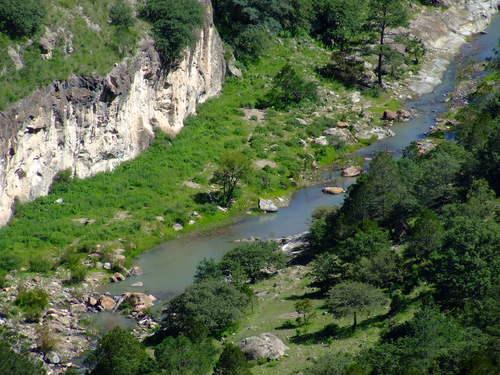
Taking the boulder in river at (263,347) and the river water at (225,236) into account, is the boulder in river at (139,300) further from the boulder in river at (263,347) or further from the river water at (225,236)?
the boulder in river at (263,347)

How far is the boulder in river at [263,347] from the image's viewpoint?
49.9 meters

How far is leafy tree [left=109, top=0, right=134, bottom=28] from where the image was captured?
254 ft

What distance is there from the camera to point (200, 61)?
86.5 meters

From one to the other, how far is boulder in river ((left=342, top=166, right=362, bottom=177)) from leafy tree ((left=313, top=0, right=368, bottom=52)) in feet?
84.6

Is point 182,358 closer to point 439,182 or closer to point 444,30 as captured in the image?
point 439,182

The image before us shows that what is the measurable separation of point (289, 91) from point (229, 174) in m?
18.7

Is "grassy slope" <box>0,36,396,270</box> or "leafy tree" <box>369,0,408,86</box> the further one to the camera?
"leafy tree" <box>369,0,408,86</box>

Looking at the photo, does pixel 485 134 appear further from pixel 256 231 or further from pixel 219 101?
pixel 219 101

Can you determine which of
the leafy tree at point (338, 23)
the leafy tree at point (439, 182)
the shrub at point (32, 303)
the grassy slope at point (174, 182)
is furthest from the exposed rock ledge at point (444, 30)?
the shrub at point (32, 303)

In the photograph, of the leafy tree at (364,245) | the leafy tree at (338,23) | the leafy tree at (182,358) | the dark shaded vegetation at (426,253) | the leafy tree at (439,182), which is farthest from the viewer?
the leafy tree at (338,23)

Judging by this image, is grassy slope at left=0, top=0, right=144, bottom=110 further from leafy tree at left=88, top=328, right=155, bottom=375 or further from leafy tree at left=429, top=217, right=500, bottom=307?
leafy tree at left=429, top=217, right=500, bottom=307

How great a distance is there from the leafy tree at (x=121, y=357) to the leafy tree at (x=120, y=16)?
34.7 m

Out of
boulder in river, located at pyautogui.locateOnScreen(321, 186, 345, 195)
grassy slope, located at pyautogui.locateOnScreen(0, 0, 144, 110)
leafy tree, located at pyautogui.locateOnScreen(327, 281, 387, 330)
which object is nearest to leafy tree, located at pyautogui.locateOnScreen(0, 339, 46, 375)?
leafy tree, located at pyautogui.locateOnScreen(327, 281, 387, 330)

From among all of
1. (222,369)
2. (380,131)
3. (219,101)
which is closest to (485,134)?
(380,131)
